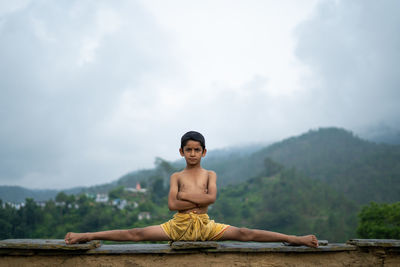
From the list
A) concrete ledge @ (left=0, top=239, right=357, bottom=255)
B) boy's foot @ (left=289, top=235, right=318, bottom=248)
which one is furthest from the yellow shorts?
boy's foot @ (left=289, top=235, right=318, bottom=248)

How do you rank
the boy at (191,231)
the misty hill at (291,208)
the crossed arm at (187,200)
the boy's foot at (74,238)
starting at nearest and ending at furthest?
the boy's foot at (74,238) < the boy at (191,231) < the crossed arm at (187,200) < the misty hill at (291,208)

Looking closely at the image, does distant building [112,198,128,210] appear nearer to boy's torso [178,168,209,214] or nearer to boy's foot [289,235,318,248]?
boy's torso [178,168,209,214]

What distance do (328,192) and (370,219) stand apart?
4004 cm

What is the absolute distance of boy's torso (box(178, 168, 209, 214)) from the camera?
3.26 m

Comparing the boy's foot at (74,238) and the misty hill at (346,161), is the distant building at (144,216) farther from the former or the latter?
the boy's foot at (74,238)

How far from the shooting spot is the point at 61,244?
272cm

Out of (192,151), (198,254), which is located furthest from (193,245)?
(192,151)

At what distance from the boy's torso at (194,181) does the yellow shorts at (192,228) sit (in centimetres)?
21

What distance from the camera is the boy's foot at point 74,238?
281 centimetres

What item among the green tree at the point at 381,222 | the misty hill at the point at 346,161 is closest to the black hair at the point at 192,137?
the green tree at the point at 381,222

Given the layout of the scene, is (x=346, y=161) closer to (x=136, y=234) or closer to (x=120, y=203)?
(x=120, y=203)

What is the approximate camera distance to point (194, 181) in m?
3.31

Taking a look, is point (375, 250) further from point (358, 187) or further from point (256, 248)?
point (358, 187)

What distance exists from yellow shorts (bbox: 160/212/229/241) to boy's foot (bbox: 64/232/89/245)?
2.44 ft
